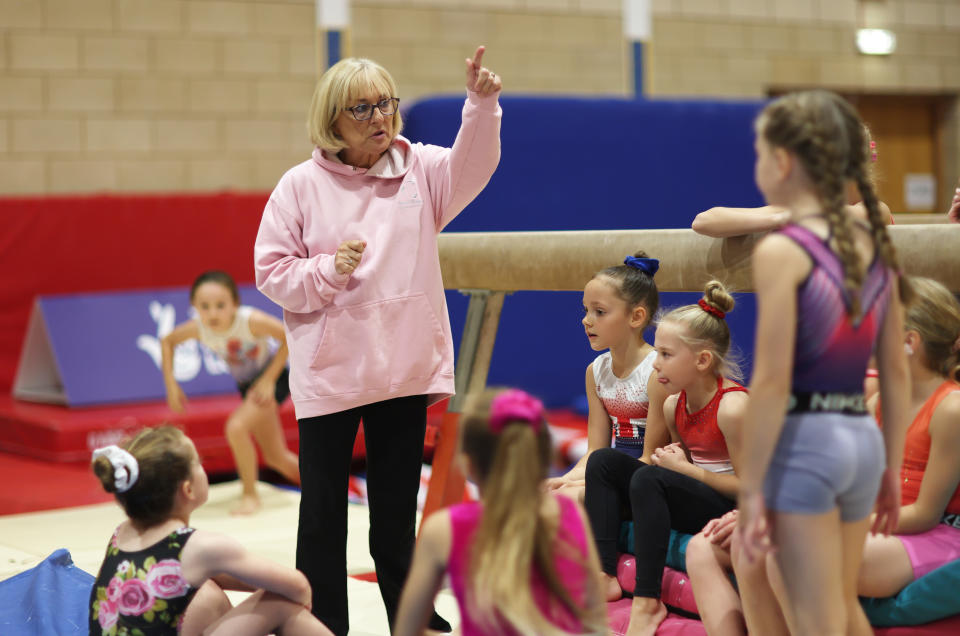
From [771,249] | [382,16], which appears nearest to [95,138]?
[382,16]

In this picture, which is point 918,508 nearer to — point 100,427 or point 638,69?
point 100,427

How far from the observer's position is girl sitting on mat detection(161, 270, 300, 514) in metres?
4.91

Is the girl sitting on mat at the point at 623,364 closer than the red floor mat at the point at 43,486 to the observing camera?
Yes

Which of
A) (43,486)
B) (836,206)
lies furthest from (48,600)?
(43,486)

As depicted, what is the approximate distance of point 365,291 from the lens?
257cm

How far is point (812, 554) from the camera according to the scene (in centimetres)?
176

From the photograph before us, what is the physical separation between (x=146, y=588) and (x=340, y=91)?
1143mm

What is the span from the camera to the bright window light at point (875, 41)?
1008cm

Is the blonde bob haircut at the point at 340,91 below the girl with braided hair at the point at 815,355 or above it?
above

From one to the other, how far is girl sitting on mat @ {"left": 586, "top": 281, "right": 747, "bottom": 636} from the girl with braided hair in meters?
0.67

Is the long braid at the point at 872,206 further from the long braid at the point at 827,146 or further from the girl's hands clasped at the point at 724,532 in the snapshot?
the girl's hands clasped at the point at 724,532

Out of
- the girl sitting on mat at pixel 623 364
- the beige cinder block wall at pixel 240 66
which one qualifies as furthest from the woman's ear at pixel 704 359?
the beige cinder block wall at pixel 240 66

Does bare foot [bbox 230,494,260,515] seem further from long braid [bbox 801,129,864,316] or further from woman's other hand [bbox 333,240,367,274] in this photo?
long braid [bbox 801,129,864,316]

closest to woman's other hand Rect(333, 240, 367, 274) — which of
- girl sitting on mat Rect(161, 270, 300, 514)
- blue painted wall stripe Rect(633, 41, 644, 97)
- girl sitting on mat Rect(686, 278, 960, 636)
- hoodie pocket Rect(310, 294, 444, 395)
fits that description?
hoodie pocket Rect(310, 294, 444, 395)
